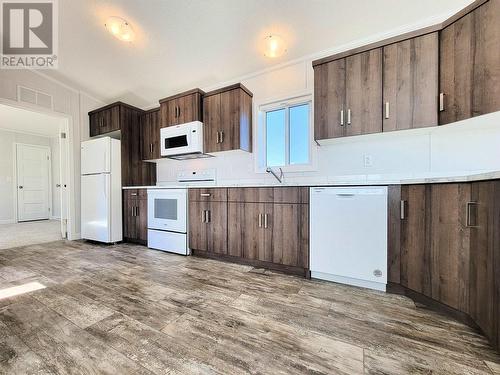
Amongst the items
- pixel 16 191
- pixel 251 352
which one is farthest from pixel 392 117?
pixel 16 191

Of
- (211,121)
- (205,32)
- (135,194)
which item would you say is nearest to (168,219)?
(135,194)

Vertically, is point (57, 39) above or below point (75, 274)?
above

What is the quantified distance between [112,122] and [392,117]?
3.96m

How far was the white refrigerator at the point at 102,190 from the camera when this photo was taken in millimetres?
3303

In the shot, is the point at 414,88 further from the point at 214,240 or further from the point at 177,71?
the point at 177,71

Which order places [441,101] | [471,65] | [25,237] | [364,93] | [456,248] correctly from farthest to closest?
[25,237]
[364,93]
[441,101]
[471,65]
[456,248]

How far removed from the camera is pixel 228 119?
2.81 meters

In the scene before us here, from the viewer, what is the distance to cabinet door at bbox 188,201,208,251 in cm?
260

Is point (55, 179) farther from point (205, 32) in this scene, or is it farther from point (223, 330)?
point (223, 330)

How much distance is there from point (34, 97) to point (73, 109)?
1.65ft

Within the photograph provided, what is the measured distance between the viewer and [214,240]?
252 centimetres

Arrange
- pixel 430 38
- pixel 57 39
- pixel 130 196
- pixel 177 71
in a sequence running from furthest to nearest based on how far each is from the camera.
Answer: pixel 130 196, pixel 177 71, pixel 57 39, pixel 430 38

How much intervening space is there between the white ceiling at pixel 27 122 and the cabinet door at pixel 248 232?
13.7 ft

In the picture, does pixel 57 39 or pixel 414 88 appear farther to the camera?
pixel 57 39
